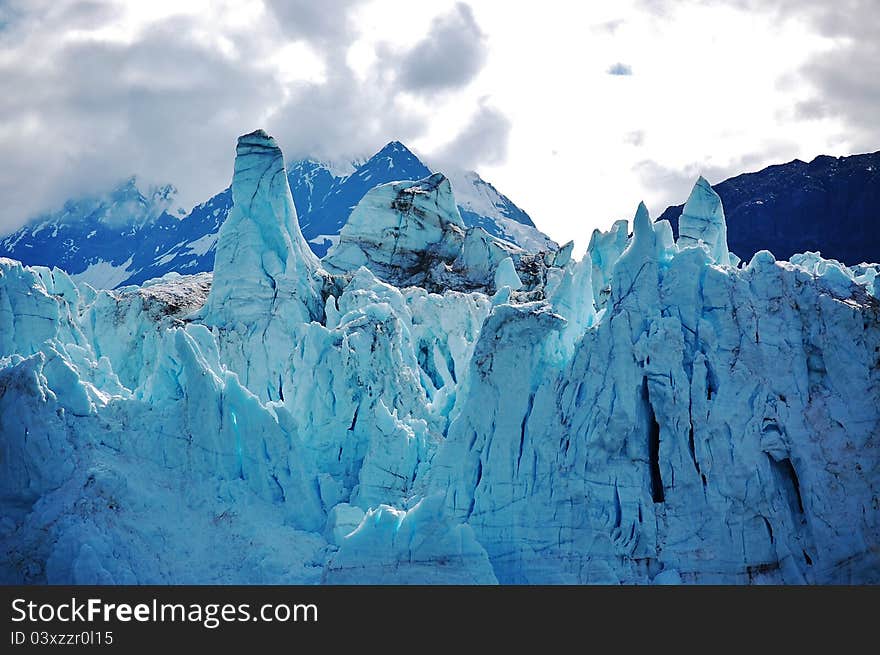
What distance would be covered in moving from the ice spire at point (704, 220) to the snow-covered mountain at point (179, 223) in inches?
2140

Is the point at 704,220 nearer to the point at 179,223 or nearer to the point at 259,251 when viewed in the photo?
the point at 259,251

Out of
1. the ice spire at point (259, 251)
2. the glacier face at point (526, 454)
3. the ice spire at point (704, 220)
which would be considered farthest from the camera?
the ice spire at point (259, 251)

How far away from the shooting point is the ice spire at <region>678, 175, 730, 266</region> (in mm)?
33531

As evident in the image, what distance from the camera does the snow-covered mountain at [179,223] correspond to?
9906 cm

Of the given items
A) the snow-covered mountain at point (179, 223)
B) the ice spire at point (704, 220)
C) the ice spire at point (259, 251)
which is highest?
the snow-covered mountain at point (179, 223)

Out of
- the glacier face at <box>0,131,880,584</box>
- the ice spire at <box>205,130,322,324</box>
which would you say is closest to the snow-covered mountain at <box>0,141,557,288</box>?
the ice spire at <box>205,130,322,324</box>

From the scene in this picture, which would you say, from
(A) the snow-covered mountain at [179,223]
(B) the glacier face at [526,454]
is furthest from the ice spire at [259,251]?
(A) the snow-covered mountain at [179,223]

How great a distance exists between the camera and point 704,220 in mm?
33719

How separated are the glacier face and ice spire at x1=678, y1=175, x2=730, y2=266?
5413mm

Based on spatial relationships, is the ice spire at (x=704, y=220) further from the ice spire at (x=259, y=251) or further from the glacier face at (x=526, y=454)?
the ice spire at (x=259, y=251)

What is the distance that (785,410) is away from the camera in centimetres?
2306

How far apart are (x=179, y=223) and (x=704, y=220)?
319 ft

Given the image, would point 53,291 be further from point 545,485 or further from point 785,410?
point 785,410
